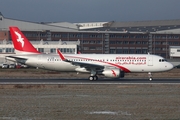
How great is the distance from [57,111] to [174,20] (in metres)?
135

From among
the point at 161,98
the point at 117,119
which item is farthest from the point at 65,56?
the point at 117,119

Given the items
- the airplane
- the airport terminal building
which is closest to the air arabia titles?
the airplane

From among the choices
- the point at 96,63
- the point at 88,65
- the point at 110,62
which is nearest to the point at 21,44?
the point at 88,65

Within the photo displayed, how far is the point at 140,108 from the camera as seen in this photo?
2222 centimetres

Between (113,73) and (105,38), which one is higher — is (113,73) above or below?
below

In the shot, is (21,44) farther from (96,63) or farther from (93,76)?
(93,76)

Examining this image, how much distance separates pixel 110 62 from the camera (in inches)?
1903

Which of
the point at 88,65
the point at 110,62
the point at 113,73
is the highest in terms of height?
the point at 110,62

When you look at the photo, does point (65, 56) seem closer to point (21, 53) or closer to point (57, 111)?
point (21, 53)

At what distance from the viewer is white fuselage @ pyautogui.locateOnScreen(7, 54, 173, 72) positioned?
158ft

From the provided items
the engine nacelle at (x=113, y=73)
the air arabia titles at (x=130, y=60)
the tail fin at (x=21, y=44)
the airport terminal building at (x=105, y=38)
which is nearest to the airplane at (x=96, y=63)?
the air arabia titles at (x=130, y=60)

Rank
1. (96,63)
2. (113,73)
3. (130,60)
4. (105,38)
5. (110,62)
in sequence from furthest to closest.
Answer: (105,38), (96,63), (110,62), (130,60), (113,73)

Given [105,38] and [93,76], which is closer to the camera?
[93,76]

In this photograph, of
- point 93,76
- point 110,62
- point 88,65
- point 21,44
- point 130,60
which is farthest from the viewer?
point 21,44
